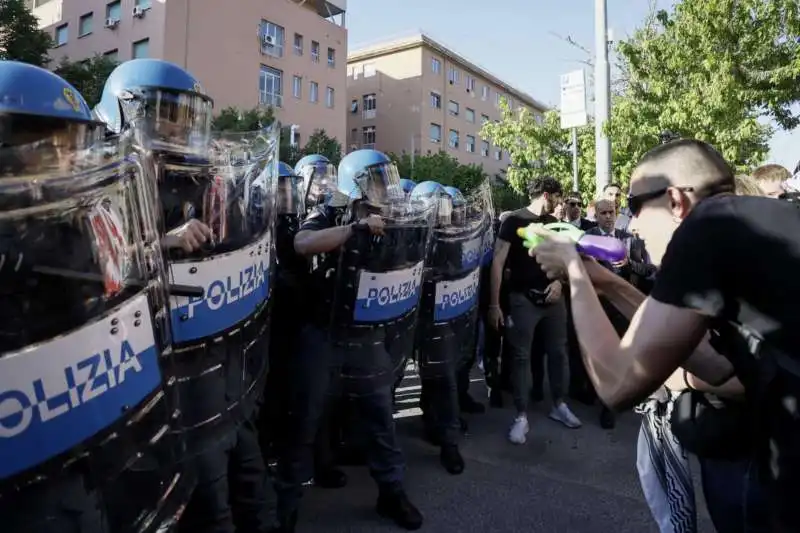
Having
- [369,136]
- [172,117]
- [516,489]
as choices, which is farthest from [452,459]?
[369,136]

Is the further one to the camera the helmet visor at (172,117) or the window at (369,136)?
the window at (369,136)

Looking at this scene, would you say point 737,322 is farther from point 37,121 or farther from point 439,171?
point 439,171

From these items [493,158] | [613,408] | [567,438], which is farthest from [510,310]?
[493,158]

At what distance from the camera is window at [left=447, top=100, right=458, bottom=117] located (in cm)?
4244

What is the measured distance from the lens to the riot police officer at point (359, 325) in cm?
279

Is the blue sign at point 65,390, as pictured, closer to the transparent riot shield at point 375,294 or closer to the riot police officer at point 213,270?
the riot police officer at point 213,270

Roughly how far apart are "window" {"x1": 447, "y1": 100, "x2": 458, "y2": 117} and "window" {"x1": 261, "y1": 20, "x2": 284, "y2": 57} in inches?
632

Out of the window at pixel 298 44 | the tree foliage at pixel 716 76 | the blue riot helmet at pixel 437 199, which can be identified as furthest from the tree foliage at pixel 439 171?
the blue riot helmet at pixel 437 199

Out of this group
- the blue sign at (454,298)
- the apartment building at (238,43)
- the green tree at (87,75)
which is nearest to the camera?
the blue sign at (454,298)

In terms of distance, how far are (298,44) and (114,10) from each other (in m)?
8.43

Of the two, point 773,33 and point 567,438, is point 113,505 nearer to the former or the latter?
point 567,438

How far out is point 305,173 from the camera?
4031 millimetres

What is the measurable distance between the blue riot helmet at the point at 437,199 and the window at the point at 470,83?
138 feet

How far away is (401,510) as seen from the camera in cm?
303
